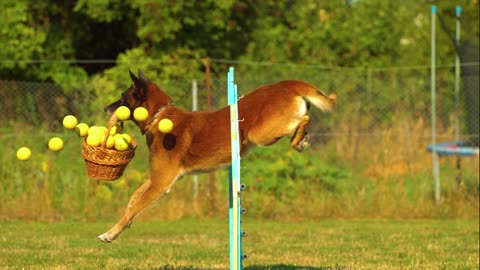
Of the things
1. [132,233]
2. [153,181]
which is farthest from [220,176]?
[153,181]

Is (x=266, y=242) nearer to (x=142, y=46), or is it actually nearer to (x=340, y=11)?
(x=142, y=46)

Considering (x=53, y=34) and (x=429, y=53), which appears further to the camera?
(x=429, y=53)

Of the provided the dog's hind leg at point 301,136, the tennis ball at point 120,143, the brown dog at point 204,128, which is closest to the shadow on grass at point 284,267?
the brown dog at point 204,128

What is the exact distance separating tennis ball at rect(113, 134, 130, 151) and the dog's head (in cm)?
55

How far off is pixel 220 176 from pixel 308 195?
1498 millimetres

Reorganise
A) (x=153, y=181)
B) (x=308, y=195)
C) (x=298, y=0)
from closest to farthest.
→ (x=153, y=181) < (x=308, y=195) < (x=298, y=0)

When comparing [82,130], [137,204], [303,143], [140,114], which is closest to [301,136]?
[303,143]

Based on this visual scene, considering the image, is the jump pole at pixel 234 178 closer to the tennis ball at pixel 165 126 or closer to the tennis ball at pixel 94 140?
the tennis ball at pixel 165 126

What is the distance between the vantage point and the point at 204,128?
7.93m

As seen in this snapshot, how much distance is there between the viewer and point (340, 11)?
74.1 ft

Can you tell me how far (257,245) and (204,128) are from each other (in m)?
4.14

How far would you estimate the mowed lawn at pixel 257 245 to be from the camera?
388 inches

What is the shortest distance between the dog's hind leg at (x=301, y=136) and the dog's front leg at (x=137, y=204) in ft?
3.76

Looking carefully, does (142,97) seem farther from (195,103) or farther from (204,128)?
(195,103)
